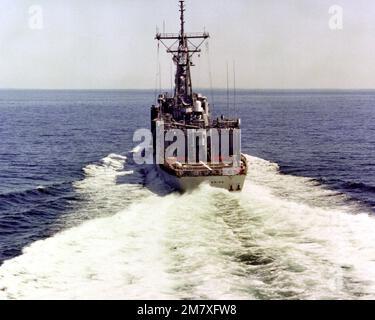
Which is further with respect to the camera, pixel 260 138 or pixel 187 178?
pixel 260 138

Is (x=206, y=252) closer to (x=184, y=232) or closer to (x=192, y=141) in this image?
→ (x=184, y=232)

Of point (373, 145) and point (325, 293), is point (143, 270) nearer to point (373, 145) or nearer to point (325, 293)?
point (325, 293)

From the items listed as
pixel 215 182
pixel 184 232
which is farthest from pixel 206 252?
pixel 215 182

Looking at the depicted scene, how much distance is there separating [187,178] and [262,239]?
13.8 m

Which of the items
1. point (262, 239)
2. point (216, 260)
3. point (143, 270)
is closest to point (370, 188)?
point (262, 239)

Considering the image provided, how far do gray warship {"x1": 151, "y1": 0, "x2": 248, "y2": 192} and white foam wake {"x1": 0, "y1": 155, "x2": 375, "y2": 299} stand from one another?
4.92 ft

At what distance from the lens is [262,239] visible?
3027cm

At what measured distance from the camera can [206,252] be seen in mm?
28328

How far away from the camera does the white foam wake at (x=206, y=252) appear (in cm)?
2334

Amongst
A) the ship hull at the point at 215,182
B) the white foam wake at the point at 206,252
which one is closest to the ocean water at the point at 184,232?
the white foam wake at the point at 206,252

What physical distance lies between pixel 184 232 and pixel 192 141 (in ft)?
60.0

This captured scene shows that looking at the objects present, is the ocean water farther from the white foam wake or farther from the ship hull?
the ship hull

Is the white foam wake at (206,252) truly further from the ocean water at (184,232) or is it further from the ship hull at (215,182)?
the ship hull at (215,182)
